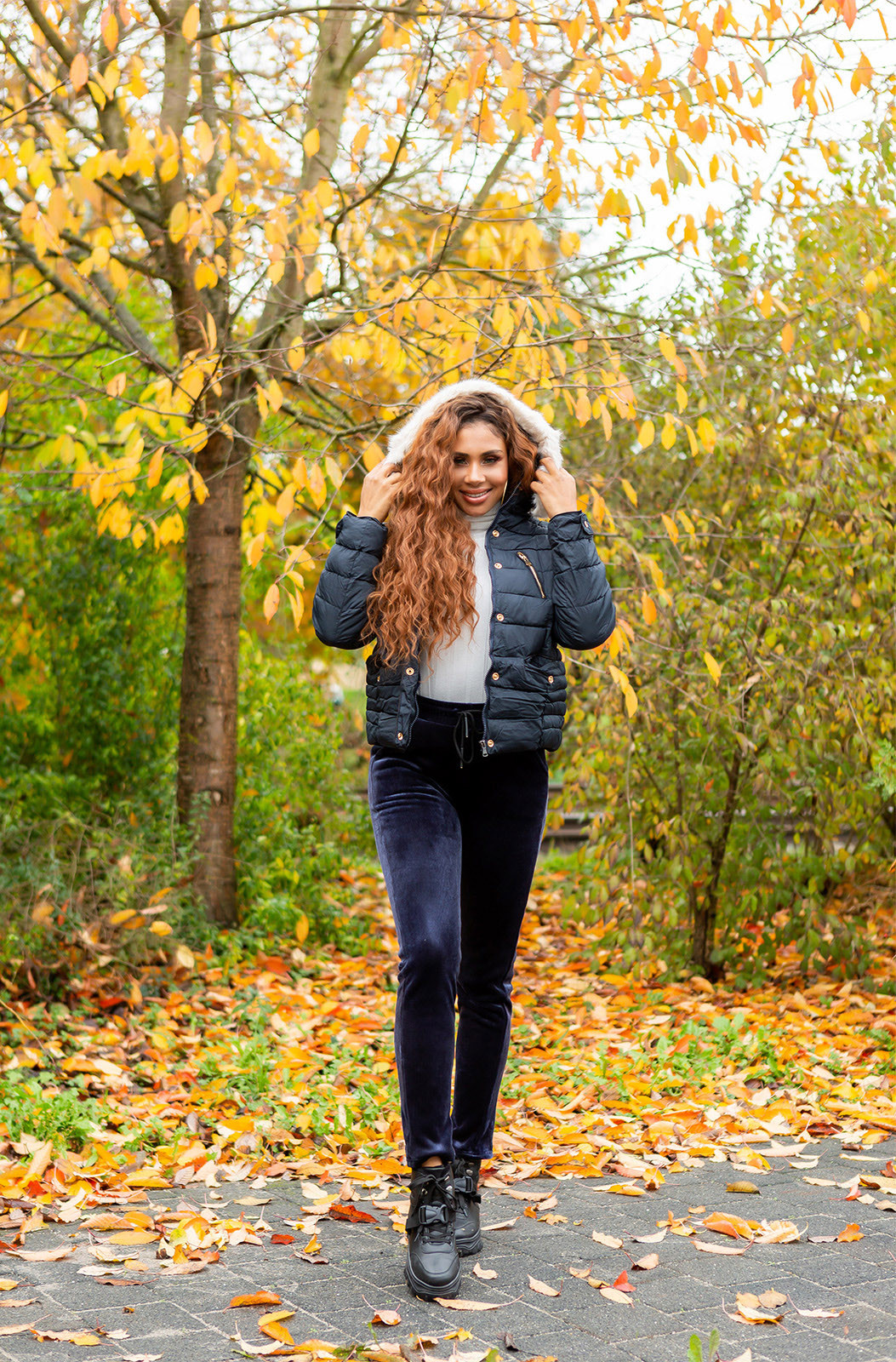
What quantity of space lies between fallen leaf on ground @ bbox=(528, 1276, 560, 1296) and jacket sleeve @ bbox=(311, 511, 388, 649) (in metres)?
1.47

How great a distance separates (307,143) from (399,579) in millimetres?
2618

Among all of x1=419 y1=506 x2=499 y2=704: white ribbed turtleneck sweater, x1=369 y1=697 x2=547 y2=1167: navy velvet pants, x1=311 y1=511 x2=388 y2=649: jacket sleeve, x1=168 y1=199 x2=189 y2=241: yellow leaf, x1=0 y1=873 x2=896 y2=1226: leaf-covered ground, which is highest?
x1=168 y1=199 x2=189 y2=241: yellow leaf

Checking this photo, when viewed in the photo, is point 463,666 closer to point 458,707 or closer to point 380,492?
point 458,707

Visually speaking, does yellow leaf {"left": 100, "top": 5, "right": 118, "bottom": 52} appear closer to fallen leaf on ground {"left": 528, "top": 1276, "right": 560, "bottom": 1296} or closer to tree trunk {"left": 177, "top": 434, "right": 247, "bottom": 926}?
tree trunk {"left": 177, "top": 434, "right": 247, "bottom": 926}

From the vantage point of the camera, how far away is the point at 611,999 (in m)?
6.23

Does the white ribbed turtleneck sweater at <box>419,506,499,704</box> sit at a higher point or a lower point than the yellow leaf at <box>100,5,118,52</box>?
lower

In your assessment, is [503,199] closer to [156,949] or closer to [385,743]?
[156,949]

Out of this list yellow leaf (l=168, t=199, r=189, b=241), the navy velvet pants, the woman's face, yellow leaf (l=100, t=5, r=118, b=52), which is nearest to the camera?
the navy velvet pants

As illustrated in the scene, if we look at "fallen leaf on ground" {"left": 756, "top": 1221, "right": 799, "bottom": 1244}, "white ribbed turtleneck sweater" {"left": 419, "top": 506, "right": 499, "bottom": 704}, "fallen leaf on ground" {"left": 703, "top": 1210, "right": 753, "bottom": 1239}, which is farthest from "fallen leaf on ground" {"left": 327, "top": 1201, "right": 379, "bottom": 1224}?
"white ribbed turtleneck sweater" {"left": 419, "top": 506, "right": 499, "bottom": 704}

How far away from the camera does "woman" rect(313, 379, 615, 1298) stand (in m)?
2.92

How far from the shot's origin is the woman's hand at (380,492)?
10.4 ft

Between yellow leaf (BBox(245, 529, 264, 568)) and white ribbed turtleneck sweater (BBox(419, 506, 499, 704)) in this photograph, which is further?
yellow leaf (BBox(245, 529, 264, 568))

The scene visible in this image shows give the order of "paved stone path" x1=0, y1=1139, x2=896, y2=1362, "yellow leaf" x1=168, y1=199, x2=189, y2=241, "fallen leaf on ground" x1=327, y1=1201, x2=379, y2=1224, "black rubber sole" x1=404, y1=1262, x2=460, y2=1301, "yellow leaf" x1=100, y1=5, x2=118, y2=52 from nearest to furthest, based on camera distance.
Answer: "paved stone path" x1=0, y1=1139, x2=896, y2=1362 → "black rubber sole" x1=404, y1=1262, x2=460, y2=1301 → "fallen leaf on ground" x1=327, y1=1201, x2=379, y2=1224 → "yellow leaf" x1=100, y1=5, x2=118, y2=52 → "yellow leaf" x1=168, y1=199, x2=189, y2=241

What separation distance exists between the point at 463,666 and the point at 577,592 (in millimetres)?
321
